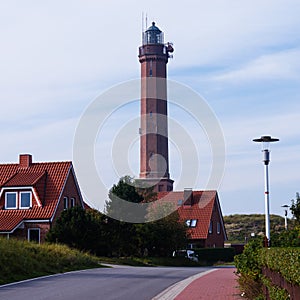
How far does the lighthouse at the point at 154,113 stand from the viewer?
71.4 meters

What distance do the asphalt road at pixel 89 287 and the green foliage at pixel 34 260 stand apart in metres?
0.99

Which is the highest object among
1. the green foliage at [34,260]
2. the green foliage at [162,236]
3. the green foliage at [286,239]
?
the green foliage at [162,236]

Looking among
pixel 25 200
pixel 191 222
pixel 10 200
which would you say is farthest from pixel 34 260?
pixel 191 222

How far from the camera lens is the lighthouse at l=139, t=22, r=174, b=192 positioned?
71.4 metres

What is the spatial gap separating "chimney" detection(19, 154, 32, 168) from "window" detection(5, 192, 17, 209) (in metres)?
3.74

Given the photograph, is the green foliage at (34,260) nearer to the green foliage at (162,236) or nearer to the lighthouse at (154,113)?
the green foliage at (162,236)

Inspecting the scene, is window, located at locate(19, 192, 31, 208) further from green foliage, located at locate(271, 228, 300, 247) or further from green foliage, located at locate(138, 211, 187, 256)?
green foliage, located at locate(271, 228, 300, 247)

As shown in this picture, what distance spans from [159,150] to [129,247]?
25996 millimetres

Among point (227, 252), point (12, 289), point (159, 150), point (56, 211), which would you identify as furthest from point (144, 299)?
point (159, 150)

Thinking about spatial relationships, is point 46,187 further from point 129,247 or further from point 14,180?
point 129,247

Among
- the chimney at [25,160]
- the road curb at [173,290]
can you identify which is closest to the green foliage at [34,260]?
the road curb at [173,290]

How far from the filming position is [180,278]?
28.1m

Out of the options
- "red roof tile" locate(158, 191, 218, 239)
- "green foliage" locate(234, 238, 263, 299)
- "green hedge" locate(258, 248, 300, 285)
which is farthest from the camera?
"red roof tile" locate(158, 191, 218, 239)

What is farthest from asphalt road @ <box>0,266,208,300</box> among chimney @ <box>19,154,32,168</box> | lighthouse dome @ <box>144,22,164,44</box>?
lighthouse dome @ <box>144,22,164,44</box>
